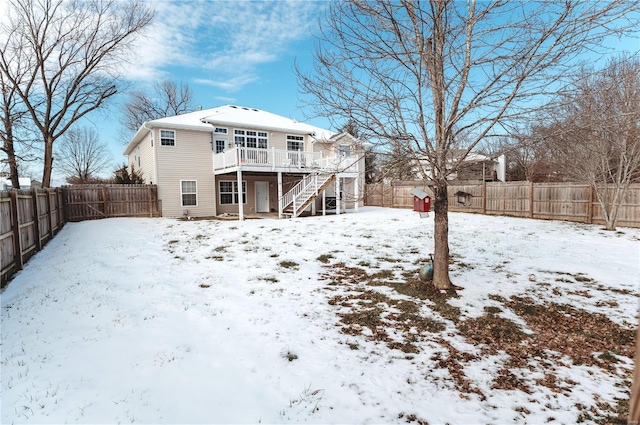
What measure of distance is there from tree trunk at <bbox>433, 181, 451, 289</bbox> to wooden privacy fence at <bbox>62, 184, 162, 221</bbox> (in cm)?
1434

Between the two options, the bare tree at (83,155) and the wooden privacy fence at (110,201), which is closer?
the wooden privacy fence at (110,201)

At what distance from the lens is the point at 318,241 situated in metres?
9.77

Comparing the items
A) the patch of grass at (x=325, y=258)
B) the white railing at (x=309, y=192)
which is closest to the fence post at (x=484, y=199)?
the white railing at (x=309, y=192)

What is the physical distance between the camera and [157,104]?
31969 millimetres

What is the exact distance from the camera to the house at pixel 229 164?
15570 millimetres

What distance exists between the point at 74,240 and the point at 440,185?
10.3 m

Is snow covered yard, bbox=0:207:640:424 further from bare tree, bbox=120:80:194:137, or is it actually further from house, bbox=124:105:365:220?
bare tree, bbox=120:80:194:137

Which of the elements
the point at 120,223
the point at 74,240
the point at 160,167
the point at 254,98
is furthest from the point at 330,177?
the point at 254,98

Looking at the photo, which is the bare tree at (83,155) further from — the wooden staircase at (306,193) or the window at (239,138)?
the wooden staircase at (306,193)

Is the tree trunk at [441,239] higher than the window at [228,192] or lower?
lower

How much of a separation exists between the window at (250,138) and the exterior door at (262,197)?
7.58 feet

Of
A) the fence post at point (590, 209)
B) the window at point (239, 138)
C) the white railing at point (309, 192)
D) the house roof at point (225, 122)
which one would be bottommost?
the fence post at point (590, 209)

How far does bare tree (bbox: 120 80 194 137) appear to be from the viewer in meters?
31.1

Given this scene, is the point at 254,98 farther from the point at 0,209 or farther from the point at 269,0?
the point at 0,209
